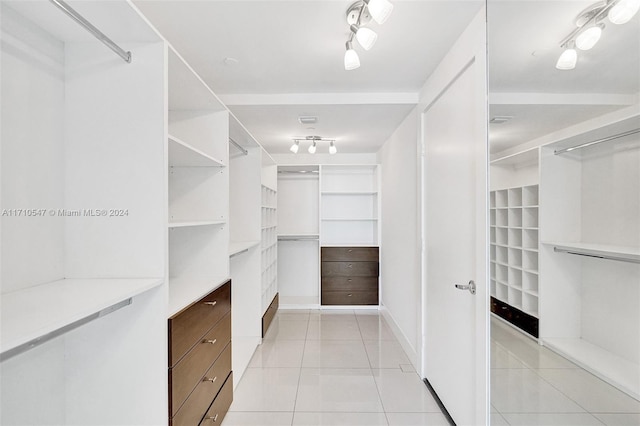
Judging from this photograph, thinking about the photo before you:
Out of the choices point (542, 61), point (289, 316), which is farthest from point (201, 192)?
point (289, 316)

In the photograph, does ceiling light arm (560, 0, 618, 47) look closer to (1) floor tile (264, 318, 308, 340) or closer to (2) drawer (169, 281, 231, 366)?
(2) drawer (169, 281, 231, 366)

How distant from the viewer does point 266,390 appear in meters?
2.56

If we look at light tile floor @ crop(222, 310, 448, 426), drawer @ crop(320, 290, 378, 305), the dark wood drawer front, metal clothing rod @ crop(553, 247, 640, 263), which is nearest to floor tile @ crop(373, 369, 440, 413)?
light tile floor @ crop(222, 310, 448, 426)

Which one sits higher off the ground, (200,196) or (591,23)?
(591,23)

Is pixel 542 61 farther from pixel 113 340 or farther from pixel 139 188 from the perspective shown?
pixel 113 340

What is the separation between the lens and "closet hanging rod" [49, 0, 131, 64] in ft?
3.39

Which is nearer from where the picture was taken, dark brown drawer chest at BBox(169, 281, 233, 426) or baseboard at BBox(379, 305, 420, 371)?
dark brown drawer chest at BBox(169, 281, 233, 426)

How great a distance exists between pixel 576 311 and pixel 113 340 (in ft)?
5.74

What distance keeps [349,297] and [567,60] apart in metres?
4.19

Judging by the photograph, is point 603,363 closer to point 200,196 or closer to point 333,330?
point 200,196

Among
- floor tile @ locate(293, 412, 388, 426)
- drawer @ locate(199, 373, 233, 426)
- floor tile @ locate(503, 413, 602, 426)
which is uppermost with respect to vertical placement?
floor tile @ locate(503, 413, 602, 426)

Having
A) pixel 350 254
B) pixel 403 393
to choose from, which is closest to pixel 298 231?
pixel 350 254

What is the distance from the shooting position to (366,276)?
494cm

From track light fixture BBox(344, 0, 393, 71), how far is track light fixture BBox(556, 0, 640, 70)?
0.70 meters
